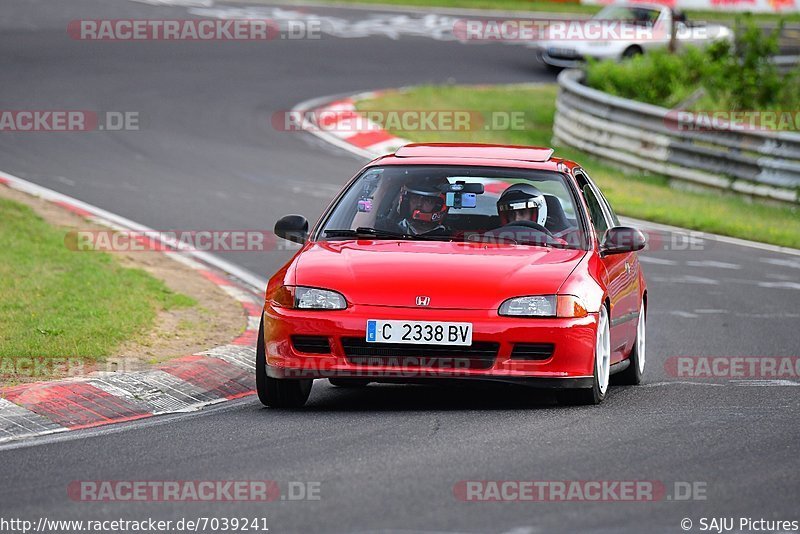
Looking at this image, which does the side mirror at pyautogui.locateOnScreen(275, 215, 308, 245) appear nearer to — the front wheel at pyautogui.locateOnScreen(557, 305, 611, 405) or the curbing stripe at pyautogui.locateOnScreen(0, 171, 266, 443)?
the curbing stripe at pyautogui.locateOnScreen(0, 171, 266, 443)

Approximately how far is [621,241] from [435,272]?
138cm

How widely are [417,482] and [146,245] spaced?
8.77m

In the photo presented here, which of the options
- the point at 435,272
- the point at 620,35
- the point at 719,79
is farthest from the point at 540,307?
the point at 620,35

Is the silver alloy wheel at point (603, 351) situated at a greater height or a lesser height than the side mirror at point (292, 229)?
lesser

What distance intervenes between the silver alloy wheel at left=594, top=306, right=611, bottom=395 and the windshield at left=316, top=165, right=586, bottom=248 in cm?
60

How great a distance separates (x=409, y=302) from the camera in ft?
25.9

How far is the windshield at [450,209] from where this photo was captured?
351 inches

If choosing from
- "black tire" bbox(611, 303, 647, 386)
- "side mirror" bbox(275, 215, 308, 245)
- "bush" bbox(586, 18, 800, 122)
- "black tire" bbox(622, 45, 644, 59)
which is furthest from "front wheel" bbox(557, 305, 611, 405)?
"black tire" bbox(622, 45, 644, 59)

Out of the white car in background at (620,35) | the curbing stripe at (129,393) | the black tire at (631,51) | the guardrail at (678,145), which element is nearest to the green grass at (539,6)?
the white car in background at (620,35)

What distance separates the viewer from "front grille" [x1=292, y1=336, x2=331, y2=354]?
26.2 feet

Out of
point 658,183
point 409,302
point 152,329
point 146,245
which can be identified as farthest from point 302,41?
point 409,302

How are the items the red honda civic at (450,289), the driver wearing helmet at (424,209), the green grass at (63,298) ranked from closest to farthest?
the red honda civic at (450,289) < the driver wearing helmet at (424,209) < the green grass at (63,298)

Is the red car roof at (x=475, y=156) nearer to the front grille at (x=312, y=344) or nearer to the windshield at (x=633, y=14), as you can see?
the front grille at (x=312, y=344)

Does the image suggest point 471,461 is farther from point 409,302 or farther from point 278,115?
point 278,115
